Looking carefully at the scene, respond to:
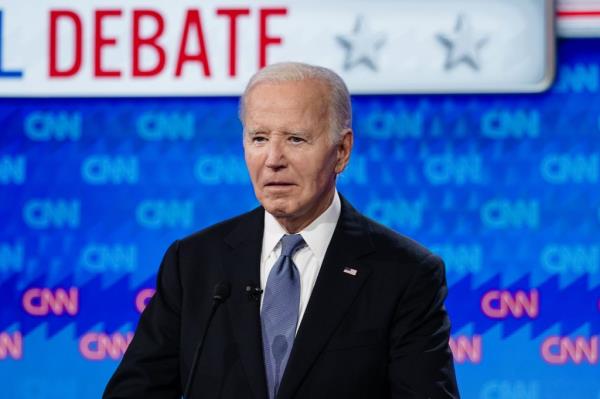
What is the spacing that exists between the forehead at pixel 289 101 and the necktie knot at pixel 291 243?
0.21 m

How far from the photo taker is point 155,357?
153 cm

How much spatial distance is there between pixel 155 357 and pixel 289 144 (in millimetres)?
393

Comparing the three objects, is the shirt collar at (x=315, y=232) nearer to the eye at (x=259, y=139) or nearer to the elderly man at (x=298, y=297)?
the elderly man at (x=298, y=297)

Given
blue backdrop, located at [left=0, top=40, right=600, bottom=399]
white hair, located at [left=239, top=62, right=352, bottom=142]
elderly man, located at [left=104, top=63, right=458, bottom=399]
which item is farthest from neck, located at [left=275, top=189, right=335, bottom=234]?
blue backdrop, located at [left=0, top=40, right=600, bottom=399]

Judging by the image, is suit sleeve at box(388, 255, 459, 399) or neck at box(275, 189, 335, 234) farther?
neck at box(275, 189, 335, 234)

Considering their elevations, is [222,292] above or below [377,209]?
below

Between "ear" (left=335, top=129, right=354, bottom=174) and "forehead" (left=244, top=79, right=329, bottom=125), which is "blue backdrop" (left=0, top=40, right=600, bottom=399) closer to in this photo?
"ear" (left=335, top=129, right=354, bottom=174)

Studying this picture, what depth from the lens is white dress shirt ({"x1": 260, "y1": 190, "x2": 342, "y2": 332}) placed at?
62.4 inches

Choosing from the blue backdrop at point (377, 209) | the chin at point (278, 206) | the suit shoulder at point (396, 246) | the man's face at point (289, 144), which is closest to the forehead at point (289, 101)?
the man's face at point (289, 144)

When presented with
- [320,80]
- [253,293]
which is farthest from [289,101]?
[253,293]

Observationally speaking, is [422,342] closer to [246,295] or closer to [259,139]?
[246,295]

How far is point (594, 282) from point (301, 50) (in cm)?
120

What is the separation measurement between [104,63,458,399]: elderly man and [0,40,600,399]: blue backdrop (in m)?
1.56

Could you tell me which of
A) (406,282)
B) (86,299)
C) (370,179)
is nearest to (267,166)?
(406,282)
